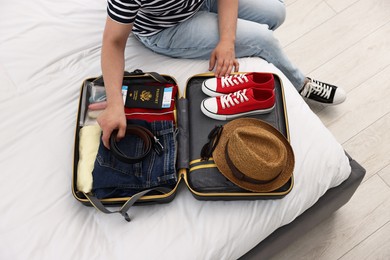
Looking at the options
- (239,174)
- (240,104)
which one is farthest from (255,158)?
(240,104)

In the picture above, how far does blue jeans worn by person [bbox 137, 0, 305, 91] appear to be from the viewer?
117 cm

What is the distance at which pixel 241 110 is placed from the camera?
1.01 m

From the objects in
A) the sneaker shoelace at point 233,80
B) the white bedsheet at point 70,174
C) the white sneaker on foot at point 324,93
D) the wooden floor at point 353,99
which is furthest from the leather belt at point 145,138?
the white sneaker on foot at point 324,93

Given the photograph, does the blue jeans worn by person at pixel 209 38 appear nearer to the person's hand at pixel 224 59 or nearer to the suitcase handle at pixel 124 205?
the person's hand at pixel 224 59

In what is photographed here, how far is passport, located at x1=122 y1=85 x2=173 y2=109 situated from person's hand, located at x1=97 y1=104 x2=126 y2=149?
105 millimetres

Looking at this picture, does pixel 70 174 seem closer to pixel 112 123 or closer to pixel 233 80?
pixel 112 123

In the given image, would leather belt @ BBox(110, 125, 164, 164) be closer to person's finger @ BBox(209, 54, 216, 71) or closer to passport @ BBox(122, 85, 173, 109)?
passport @ BBox(122, 85, 173, 109)

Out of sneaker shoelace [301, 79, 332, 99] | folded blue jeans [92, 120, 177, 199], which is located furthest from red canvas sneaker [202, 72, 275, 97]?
Answer: sneaker shoelace [301, 79, 332, 99]

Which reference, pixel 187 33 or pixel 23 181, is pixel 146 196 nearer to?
pixel 23 181

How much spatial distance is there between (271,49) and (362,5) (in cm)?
85

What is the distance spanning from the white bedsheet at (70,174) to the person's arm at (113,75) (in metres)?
0.20

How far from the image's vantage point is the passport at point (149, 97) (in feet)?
3.45

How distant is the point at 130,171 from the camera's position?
37.1 inches

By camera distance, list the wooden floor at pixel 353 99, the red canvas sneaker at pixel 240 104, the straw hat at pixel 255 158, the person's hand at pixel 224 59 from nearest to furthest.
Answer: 1. the straw hat at pixel 255 158
2. the red canvas sneaker at pixel 240 104
3. the person's hand at pixel 224 59
4. the wooden floor at pixel 353 99
